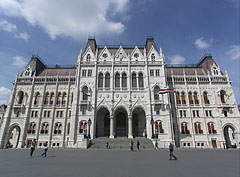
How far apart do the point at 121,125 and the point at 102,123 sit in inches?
200

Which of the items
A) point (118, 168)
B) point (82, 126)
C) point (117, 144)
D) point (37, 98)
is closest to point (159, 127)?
point (117, 144)

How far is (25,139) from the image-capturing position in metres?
35.3

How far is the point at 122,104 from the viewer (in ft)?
113

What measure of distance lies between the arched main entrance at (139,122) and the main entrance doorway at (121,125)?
259 centimetres

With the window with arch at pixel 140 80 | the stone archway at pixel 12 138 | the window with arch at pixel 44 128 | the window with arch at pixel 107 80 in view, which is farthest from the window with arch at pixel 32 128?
the window with arch at pixel 140 80

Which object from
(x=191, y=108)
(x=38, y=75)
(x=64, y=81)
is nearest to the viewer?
(x=191, y=108)

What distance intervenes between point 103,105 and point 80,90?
739 cm

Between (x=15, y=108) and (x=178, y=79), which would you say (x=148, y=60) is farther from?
(x=15, y=108)

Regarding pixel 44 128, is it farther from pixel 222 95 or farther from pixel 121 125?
pixel 222 95

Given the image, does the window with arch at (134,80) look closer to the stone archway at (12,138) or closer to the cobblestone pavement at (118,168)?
the cobblestone pavement at (118,168)

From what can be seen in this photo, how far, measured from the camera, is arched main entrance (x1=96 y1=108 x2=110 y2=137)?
3553cm

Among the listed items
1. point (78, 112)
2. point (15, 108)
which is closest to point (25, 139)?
point (15, 108)

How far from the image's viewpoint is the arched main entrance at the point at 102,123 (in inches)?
1399

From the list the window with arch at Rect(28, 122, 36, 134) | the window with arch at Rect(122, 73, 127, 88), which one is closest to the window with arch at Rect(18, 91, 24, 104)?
the window with arch at Rect(28, 122, 36, 134)
